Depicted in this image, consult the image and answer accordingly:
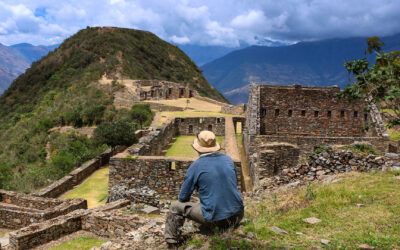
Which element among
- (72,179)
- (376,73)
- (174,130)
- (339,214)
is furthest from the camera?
(174,130)

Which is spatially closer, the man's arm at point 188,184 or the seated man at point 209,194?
the seated man at point 209,194

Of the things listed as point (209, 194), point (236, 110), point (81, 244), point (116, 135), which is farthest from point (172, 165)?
point (236, 110)

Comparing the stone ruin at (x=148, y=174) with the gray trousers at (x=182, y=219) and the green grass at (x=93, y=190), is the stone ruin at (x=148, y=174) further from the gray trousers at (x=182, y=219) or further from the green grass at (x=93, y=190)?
A: the gray trousers at (x=182, y=219)

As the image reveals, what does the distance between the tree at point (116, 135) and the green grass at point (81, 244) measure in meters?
11.3

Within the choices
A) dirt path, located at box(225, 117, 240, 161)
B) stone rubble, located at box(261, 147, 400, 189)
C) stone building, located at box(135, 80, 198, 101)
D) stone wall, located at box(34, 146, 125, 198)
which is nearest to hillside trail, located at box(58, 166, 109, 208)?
stone wall, located at box(34, 146, 125, 198)

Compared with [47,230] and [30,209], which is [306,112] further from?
[47,230]

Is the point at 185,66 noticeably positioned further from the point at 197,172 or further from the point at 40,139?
the point at 197,172

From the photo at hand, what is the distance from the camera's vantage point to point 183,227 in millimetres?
5020

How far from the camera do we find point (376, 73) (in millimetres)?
8422

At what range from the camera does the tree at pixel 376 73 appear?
8.27 metres

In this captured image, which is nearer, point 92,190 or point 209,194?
point 209,194

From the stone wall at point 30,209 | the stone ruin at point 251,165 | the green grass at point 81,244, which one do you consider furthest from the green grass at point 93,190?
the green grass at point 81,244

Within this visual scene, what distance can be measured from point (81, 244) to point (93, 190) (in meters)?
6.49

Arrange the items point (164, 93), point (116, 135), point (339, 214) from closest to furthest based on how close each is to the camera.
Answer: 1. point (339, 214)
2. point (116, 135)
3. point (164, 93)
